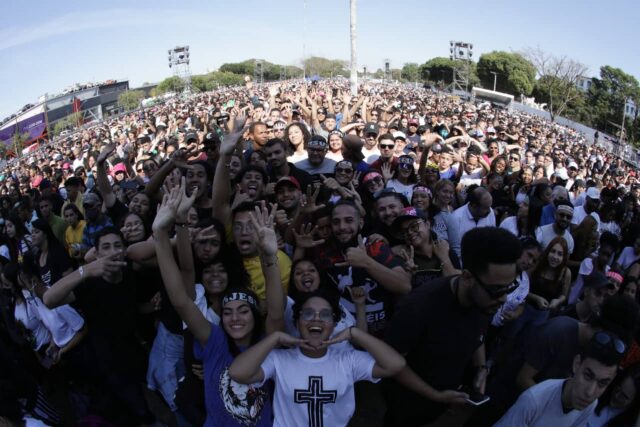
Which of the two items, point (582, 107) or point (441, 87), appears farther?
point (441, 87)

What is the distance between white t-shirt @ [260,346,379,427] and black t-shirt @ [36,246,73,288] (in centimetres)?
303

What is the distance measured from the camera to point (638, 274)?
3947mm

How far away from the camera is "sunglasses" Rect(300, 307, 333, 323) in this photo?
231 centimetres

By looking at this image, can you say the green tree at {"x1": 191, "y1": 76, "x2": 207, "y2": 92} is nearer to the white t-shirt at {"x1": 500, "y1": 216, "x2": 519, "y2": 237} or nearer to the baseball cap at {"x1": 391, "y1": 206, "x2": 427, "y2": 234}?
the white t-shirt at {"x1": 500, "y1": 216, "x2": 519, "y2": 237}

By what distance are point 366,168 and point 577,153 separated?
53.0 feet

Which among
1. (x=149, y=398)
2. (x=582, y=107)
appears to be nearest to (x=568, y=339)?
(x=149, y=398)

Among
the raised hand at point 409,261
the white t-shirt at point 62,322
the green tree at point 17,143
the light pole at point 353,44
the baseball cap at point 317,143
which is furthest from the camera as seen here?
the green tree at point 17,143

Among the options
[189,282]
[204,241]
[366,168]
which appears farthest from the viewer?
[366,168]

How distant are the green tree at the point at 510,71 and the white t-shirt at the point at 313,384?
67.9m

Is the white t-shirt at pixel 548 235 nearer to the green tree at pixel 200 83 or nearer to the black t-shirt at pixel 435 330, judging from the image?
the black t-shirt at pixel 435 330

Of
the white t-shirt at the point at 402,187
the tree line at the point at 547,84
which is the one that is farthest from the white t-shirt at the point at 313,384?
the tree line at the point at 547,84

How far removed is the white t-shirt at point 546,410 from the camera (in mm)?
2076

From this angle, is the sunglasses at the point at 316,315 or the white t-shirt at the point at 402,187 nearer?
the sunglasses at the point at 316,315

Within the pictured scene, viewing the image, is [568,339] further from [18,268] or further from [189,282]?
[18,268]
